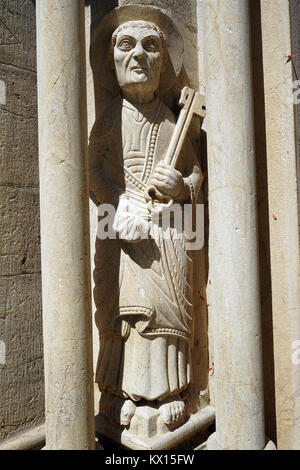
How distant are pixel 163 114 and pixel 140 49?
1.23 ft

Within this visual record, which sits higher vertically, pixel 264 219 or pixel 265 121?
pixel 265 121

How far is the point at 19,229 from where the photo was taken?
2279 millimetres

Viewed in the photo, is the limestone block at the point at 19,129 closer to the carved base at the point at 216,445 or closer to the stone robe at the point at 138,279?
the stone robe at the point at 138,279

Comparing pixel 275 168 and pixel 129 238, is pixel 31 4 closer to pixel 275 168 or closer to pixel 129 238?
pixel 129 238

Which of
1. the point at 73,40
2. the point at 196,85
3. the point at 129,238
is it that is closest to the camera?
the point at 73,40

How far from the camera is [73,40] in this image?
6.66 feet

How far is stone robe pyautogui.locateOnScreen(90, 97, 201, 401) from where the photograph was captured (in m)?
2.33

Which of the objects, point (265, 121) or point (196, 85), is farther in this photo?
point (196, 85)

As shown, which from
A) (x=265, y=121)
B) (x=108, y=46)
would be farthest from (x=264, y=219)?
(x=108, y=46)

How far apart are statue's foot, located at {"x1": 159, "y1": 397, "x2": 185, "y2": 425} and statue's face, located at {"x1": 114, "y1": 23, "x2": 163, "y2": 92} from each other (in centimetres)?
175

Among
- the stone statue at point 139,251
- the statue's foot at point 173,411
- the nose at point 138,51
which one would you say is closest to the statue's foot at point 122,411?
the stone statue at point 139,251

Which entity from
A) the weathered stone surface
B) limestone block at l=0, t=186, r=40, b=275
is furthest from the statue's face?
the weathered stone surface

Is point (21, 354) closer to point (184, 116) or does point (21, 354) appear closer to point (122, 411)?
point (122, 411)

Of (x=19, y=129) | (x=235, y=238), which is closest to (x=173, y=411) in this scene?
(x=235, y=238)
